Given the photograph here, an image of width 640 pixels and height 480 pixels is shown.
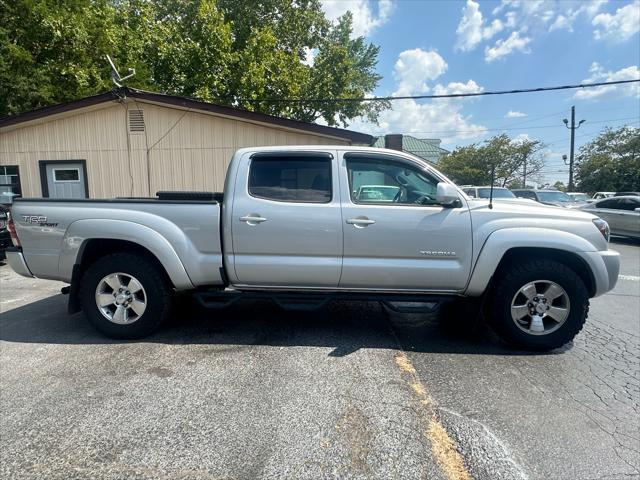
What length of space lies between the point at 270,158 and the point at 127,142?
892 centimetres

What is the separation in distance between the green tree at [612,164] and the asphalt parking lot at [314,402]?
40239 mm

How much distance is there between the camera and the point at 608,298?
19.7 ft

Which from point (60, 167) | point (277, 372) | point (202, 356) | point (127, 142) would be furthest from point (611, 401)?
point (60, 167)

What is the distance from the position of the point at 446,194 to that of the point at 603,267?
1711 millimetres

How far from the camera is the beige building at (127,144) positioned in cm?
1087

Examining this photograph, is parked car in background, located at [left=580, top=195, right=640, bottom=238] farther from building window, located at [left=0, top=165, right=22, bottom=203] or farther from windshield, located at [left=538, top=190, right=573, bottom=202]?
building window, located at [left=0, top=165, right=22, bottom=203]

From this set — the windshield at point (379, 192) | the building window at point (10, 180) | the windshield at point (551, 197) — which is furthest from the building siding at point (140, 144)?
the windshield at point (551, 197)

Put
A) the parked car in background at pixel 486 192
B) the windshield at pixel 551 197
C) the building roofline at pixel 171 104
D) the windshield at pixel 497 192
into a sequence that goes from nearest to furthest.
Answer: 1. the building roofline at pixel 171 104
2. the windshield at pixel 497 192
3. the parked car in background at pixel 486 192
4. the windshield at pixel 551 197

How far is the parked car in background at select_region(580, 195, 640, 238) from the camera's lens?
1180cm

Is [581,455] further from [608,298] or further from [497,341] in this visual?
[608,298]

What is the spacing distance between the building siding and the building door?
0.20m

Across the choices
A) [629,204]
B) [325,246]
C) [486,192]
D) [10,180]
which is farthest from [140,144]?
[629,204]

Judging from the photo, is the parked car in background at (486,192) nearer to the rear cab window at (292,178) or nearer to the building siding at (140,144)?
the building siding at (140,144)

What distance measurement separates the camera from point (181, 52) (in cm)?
1911
